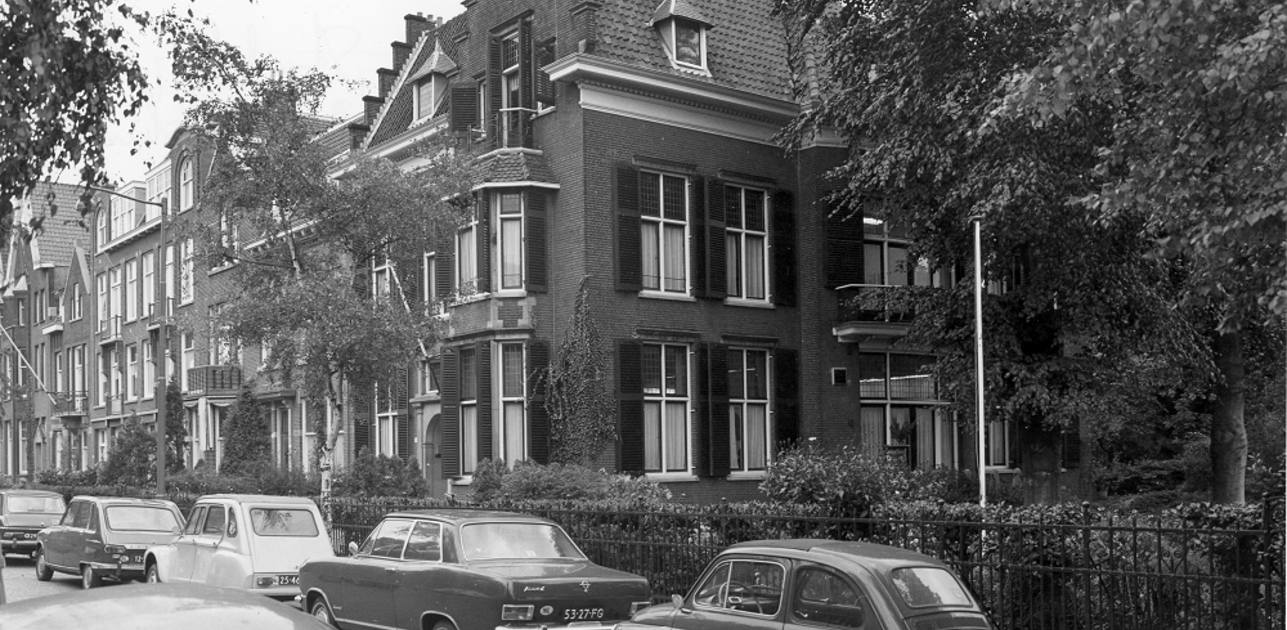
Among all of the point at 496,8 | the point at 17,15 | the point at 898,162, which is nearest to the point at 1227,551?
the point at 17,15

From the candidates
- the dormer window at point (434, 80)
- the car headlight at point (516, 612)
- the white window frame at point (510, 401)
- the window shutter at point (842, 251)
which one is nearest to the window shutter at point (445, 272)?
the white window frame at point (510, 401)

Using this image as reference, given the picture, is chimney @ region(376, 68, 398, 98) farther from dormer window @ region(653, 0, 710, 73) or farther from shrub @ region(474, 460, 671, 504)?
shrub @ region(474, 460, 671, 504)

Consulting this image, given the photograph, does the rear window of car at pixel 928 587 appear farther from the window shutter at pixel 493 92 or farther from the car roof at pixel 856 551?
the window shutter at pixel 493 92

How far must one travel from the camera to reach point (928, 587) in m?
10.4

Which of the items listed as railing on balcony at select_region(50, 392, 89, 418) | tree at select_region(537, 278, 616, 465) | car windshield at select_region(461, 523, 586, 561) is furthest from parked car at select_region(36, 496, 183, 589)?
railing on balcony at select_region(50, 392, 89, 418)

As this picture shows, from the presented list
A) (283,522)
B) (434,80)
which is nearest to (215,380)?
(434,80)

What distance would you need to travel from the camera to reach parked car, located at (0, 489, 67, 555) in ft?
100

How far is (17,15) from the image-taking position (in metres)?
12.5

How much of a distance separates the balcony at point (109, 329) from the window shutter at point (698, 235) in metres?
33.6

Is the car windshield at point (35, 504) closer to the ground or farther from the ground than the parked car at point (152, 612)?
closer to the ground

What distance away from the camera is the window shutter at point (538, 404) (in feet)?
96.5

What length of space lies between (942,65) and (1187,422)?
1881 cm

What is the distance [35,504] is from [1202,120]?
27.9 m

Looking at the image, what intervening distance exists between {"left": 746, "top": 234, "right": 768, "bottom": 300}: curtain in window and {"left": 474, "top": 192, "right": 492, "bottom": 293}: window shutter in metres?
6.17
